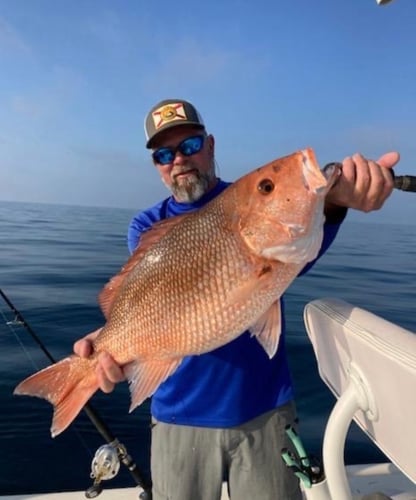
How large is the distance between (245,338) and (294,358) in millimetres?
3960

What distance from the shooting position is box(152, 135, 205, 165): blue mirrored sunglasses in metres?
3.08

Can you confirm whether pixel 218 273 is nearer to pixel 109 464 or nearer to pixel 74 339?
pixel 109 464

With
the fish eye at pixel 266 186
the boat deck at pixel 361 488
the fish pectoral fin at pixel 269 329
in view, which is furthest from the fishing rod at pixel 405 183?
the boat deck at pixel 361 488

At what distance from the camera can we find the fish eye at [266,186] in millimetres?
1987

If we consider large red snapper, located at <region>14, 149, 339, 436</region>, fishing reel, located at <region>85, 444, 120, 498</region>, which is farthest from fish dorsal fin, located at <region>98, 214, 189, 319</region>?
fishing reel, located at <region>85, 444, 120, 498</region>

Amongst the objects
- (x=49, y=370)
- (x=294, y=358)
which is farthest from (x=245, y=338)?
(x=294, y=358)

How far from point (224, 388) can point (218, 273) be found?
105cm

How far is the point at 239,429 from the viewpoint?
110 inches

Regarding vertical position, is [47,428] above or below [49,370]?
below

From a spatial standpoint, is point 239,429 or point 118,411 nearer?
point 239,429

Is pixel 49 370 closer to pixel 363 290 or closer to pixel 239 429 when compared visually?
pixel 239 429

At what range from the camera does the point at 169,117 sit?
10.3 feet

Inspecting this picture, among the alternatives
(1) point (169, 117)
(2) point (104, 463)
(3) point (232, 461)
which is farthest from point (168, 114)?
(2) point (104, 463)

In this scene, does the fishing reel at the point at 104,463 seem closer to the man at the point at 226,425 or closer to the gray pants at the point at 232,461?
the man at the point at 226,425
